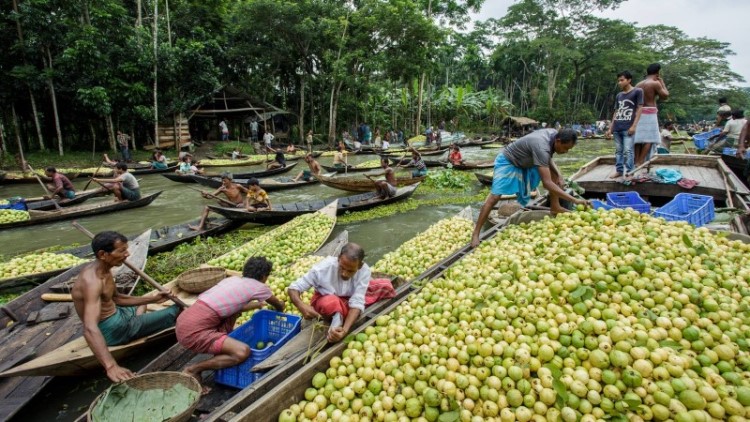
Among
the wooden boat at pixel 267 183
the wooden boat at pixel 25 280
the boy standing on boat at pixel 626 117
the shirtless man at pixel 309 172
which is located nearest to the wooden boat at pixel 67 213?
the wooden boat at pixel 267 183

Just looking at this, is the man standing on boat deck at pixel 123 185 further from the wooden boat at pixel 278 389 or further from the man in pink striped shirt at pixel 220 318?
the wooden boat at pixel 278 389

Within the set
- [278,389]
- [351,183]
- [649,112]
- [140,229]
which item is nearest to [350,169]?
[351,183]

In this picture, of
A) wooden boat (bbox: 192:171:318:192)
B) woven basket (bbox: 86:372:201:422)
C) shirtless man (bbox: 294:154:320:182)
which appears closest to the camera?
woven basket (bbox: 86:372:201:422)

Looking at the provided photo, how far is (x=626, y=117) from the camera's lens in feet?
21.8

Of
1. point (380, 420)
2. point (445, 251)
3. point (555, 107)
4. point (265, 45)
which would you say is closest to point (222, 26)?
point (265, 45)

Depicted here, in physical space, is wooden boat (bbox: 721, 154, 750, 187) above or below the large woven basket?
above

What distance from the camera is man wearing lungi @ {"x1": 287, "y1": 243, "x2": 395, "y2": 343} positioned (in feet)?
10.3

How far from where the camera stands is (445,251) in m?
6.11

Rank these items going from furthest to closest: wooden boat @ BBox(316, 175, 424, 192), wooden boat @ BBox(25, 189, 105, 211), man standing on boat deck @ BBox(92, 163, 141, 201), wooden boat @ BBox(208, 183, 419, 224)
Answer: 1. wooden boat @ BBox(316, 175, 424, 192)
2. man standing on boat deck @ BBox(92, 163, 141, 201)
3. wooden boat @ BBox(25, 189, 105, 211)
4. wooden boat @ BBox(208, 183, 419, 224)

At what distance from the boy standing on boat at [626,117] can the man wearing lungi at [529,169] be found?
229 centimetres

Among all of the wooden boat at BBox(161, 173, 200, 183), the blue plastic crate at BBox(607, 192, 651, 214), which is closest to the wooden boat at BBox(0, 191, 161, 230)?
the wooden boat at BBox(161, 173, 200, 183)

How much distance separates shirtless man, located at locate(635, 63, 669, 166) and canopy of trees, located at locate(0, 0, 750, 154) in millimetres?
18512

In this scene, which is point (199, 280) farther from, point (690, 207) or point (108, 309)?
point (690, 207)

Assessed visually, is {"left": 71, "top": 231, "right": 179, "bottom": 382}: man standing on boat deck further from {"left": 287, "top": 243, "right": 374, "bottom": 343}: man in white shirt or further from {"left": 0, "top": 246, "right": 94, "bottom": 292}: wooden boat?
{"left": 0, "top": 246, "right": 94, "bottom": 292}: wooden boat
